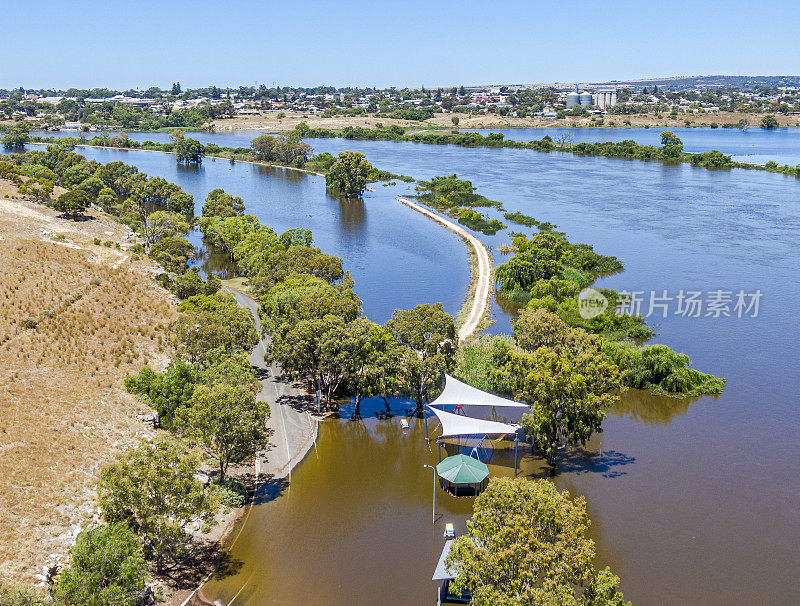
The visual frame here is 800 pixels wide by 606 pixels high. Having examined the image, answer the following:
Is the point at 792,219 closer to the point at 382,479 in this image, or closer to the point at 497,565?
the point at 382,479

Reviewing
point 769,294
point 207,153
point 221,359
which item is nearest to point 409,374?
point 221,359

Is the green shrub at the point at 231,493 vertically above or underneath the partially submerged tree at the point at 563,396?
underneath

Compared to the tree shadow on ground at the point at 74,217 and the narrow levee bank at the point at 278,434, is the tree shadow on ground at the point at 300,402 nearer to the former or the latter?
the narrow levee bank at the point at 278,434

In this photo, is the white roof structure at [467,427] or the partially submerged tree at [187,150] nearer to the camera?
the white roof structure at [467,427]

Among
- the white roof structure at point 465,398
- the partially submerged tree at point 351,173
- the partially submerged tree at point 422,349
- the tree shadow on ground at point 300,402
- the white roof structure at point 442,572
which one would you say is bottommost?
the white roof structure at point 442,572

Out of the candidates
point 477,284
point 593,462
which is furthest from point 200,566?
point 477,284

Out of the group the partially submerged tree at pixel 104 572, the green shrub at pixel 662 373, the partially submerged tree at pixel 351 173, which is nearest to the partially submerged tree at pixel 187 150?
the partially submerged tree at pixel 351 173
